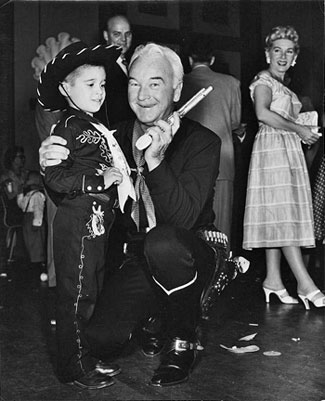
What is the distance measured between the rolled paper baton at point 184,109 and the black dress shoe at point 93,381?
535 millimetres

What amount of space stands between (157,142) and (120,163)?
10cm

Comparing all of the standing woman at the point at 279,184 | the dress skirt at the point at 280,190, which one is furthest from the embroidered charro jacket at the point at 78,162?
the dress skirt at the point at 280,190

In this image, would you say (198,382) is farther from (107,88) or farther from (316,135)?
(316,135)

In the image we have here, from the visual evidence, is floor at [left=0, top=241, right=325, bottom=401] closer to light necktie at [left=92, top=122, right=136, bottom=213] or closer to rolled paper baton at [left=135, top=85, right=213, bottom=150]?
light necktie at [left=92, top=122, right=136, bottom=213]

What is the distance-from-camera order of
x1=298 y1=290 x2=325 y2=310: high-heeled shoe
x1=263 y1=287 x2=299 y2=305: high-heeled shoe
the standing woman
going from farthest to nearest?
x1=298 y1=290 x2=325 y2=310: high-heeled shoe, x1=263 y1=287 x2=299 y2=305: high-heeled shoe, the standing woman

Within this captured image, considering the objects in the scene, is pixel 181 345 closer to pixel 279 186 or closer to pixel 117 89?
pixel 117 89

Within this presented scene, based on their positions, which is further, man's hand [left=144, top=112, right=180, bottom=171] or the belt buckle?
the belt buckle

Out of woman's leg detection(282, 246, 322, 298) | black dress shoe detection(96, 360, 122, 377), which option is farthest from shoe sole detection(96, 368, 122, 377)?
woman's leg detection(282, 246, 322, 298)

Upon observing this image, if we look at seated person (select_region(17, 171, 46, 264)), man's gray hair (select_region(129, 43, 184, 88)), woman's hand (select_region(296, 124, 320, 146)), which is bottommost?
seated person (select_region(17, 171, 46, 264))

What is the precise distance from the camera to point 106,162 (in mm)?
1472

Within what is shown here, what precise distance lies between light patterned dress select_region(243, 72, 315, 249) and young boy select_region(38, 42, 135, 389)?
0.69 metres

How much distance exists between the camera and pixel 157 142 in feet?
4.84

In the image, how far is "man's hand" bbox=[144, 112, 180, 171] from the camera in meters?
1.47

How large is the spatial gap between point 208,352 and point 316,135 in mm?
845
